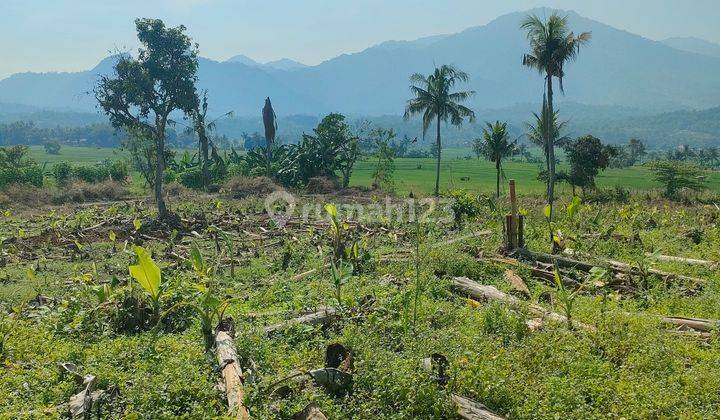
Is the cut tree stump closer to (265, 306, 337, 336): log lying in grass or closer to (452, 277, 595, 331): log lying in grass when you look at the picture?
(452, 277, 595, 331): log lying in grass

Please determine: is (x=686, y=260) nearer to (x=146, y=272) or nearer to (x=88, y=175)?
(x=146, y=272)

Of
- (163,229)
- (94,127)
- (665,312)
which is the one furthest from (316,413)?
(94,127)

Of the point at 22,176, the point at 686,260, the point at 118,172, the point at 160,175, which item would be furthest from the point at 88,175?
the point at 686,260

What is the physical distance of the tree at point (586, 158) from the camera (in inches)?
1419

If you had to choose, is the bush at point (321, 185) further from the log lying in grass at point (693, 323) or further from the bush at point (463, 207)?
the log lying in grass at point (693, 323)

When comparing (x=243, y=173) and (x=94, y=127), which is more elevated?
(x=94, y=127)

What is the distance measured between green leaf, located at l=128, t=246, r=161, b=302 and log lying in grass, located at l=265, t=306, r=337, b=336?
5.43ft

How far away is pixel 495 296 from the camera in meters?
8.82

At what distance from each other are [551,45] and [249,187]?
59.1 feet

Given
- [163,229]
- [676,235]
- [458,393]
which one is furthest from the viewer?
[163,229]

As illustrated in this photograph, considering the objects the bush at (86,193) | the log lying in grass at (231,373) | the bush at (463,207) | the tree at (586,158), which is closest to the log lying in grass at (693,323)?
the log lying in grass at (231,373)

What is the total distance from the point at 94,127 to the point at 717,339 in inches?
5965

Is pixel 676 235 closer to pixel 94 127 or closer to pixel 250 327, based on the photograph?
pixel 250 327

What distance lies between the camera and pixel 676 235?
14633 millimetres
